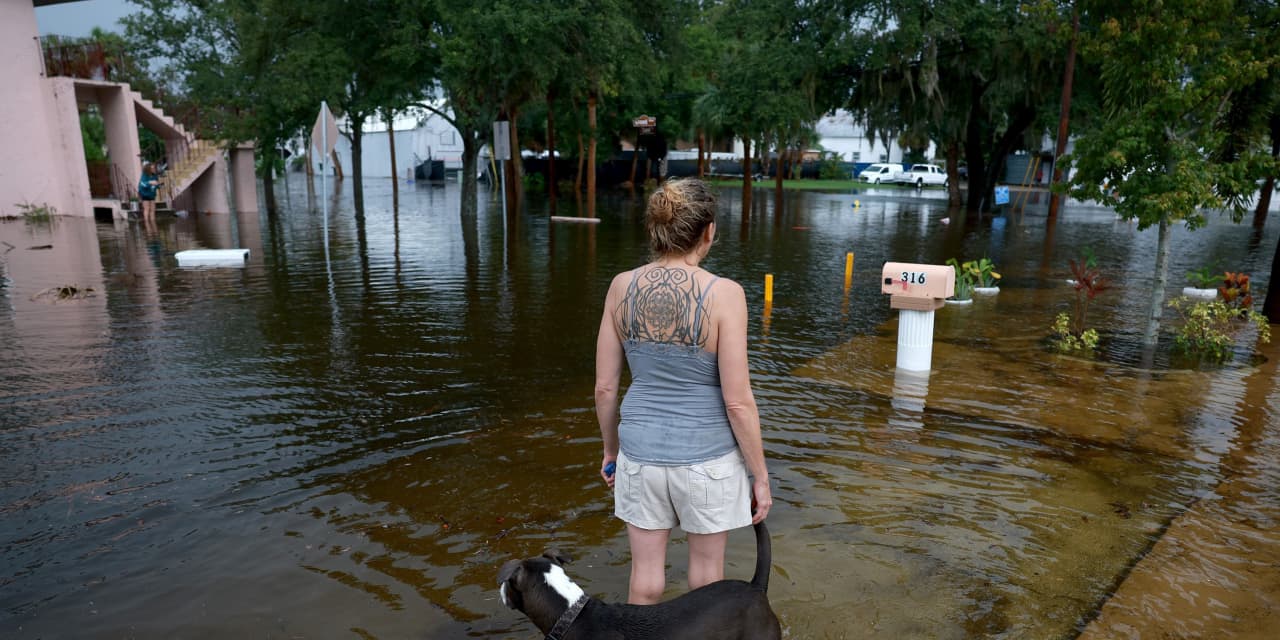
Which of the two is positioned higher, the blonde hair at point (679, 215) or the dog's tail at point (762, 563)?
the blonde hair at point (679, 215)

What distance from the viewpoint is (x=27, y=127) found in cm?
2169

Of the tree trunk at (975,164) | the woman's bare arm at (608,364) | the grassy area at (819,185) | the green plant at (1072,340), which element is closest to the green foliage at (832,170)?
the grassy area at (819,185)

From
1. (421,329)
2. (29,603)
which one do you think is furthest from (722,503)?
(421,329)

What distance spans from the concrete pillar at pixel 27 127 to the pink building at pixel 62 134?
22 mm

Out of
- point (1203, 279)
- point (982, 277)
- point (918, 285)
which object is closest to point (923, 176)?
point (982, 277)

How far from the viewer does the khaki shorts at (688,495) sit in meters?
2.69

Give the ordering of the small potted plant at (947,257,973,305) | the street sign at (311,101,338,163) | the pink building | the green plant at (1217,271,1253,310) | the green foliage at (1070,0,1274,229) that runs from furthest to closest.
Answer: the pink building
the street sign at (311,101,338,163)
the small potted plant at (947,257,973,305)
the green plant at (1217,271,1253,310)
the green foliage at (1070,0,1274,229)

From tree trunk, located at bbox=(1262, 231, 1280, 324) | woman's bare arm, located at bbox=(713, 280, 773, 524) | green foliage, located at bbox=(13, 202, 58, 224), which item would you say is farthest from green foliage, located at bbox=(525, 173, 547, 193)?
woman's bare arm, located at bbox=(713, 280, 773, 524)

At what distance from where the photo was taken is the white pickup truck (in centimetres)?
5056

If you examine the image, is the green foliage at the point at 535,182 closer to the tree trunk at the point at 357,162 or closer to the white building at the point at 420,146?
the tree trunk at the point at 357,162

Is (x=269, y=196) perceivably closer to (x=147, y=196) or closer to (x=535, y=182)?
(x=147, y=196)

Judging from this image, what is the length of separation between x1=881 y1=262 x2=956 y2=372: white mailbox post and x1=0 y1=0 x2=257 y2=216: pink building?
22.7 m

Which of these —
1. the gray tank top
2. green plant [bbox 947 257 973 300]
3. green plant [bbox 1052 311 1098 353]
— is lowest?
green plant [bbox 1052 311 1098 353]

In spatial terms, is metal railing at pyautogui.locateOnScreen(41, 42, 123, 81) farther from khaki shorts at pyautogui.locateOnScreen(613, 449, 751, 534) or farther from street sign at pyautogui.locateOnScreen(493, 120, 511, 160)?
khaki shorts at pyautogui.locateOnScreen(613, 449, 751, 534)
